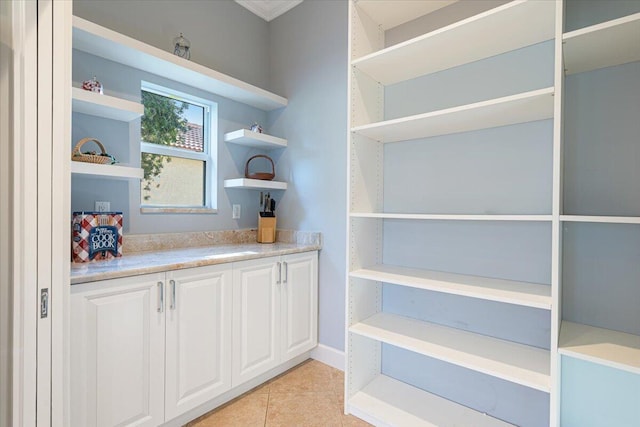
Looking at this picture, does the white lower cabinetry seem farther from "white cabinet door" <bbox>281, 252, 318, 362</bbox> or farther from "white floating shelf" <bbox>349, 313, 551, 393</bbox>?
"white floating shelf" <bbox>349, 313, 551, 393</bbox>

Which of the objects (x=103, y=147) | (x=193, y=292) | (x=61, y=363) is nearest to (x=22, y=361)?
(x=61, y=363)

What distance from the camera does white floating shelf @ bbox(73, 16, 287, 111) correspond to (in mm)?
1674

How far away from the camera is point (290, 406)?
6.16ft

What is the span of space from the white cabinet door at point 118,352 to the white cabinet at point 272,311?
0.46 meters

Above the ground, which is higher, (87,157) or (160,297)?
(87,157)

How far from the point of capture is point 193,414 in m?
1.74

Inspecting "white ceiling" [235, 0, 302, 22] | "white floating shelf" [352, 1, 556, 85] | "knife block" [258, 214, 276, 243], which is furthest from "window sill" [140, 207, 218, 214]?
"white ceiling" [235, 0, 302, 22]

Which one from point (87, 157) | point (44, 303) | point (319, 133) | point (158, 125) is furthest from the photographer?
point (319, 133)

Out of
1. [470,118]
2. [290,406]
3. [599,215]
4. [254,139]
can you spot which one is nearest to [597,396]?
[599,215]

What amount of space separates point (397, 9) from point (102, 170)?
1.94m

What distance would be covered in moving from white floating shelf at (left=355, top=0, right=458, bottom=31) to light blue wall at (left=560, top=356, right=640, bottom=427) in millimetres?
2015

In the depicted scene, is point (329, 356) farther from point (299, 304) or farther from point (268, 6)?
point (268, 6)

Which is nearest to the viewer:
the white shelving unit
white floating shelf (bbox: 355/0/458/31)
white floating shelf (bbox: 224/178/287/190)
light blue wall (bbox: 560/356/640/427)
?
light blue wall (bbox: 560/356/640/427)

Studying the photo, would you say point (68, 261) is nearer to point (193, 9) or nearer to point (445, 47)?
point (445, 47)
